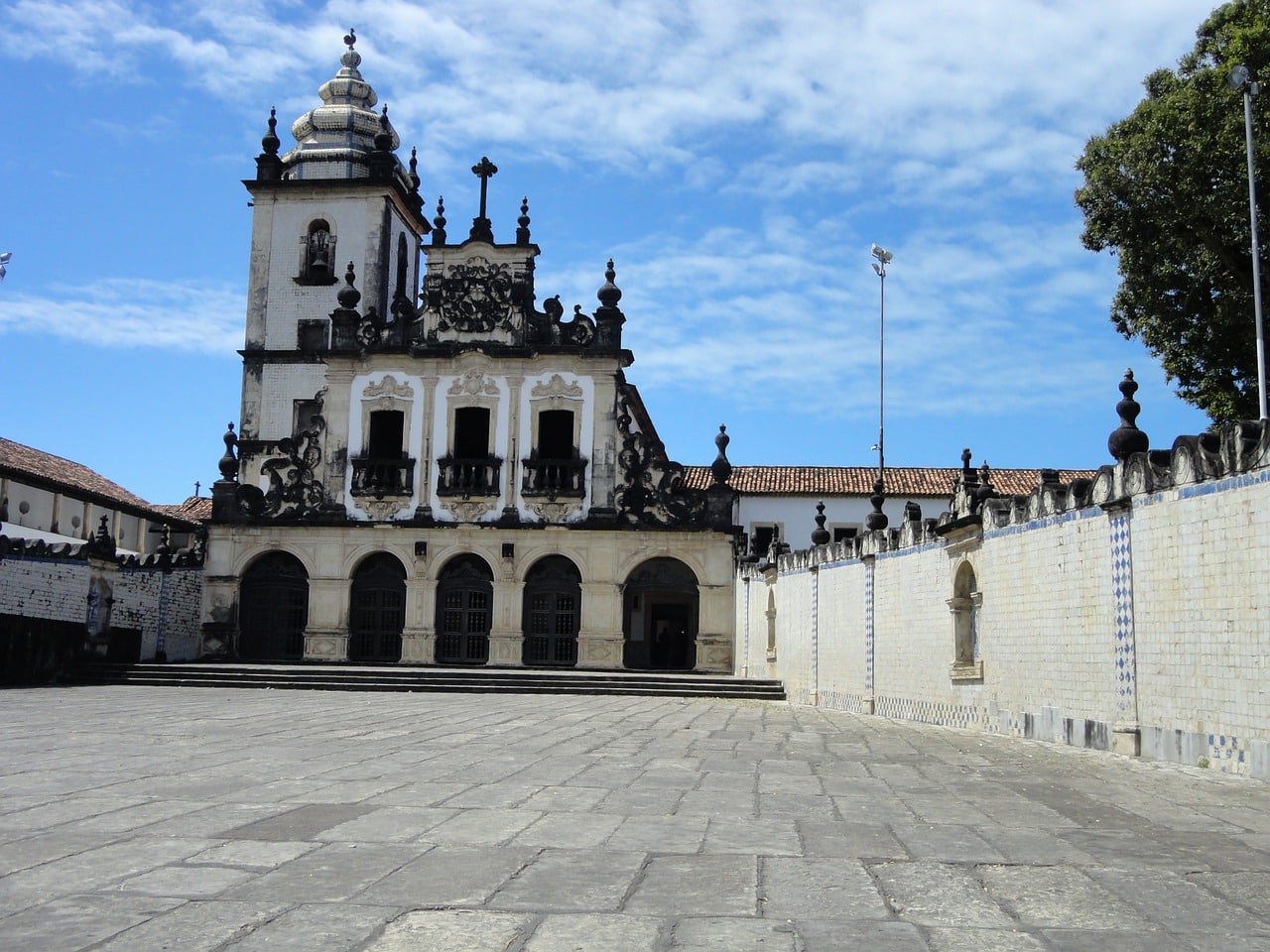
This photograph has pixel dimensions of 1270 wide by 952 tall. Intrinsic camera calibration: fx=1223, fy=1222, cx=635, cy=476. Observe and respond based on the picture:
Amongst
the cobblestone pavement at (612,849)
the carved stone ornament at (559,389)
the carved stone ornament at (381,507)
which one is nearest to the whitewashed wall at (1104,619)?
the cobblestone pavement at (612,849)

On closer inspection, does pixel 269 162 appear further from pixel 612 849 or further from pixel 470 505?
pixel 612 849

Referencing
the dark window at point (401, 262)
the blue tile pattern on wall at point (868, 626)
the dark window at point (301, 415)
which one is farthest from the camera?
the dark window at point (401, 262)

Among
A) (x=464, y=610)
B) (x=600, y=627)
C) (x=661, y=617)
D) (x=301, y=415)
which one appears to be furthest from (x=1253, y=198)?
(x=301, y=415)

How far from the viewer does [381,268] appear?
3550cm

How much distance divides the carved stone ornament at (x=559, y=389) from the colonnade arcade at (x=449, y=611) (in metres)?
4.10

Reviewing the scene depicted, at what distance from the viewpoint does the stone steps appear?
81.0 feet

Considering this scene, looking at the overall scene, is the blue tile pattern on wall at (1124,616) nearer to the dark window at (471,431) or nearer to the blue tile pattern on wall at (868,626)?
the blue tile pattern on wall at (868,626)

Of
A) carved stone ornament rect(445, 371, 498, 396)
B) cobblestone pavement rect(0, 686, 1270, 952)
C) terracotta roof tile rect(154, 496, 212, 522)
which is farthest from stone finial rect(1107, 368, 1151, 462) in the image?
terracotta roof tile rect(154, 496, 212, 522)

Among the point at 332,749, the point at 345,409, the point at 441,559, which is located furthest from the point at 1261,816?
the point at 345,409

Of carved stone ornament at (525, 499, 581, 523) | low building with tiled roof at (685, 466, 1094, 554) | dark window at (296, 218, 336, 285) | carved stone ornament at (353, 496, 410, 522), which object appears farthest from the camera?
low building with tiled roof at (685, 466, 1094, 554)

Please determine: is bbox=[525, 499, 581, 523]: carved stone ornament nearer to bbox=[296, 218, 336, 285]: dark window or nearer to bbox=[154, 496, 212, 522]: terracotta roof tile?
bbox=[296, 218, 336, 285]: dark window

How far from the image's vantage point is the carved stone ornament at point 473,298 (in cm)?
3138

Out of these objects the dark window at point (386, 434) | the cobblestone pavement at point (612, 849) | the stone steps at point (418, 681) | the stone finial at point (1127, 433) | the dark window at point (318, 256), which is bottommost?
the stone steps at point (418, 681)

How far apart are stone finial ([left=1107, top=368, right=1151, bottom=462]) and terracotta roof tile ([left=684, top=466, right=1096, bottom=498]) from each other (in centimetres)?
2820
